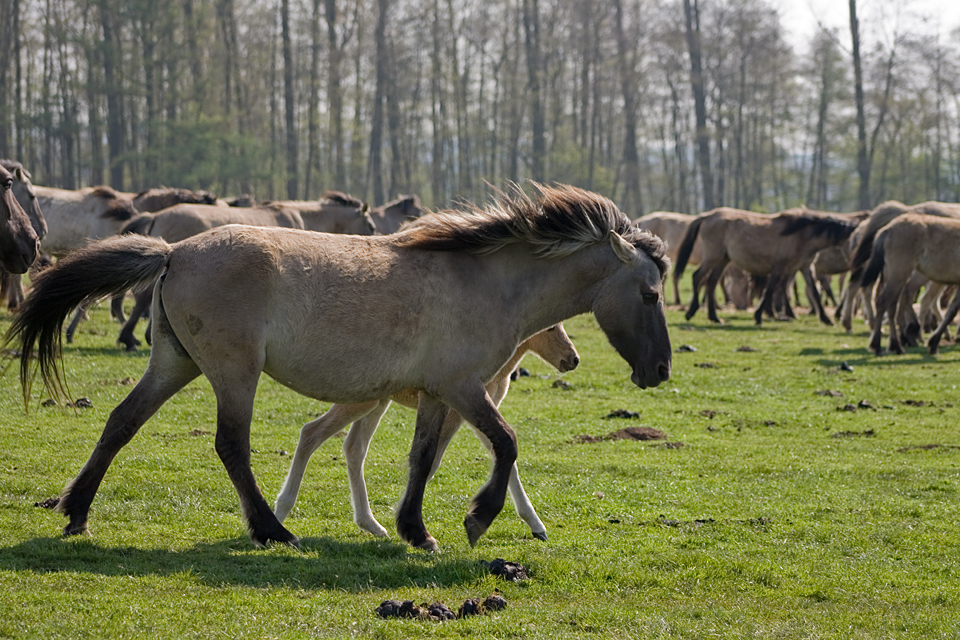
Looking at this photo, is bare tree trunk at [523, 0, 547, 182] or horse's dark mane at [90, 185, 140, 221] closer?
horse's dark mane at [90, 185, 140, 221]

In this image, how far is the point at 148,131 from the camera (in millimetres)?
49719

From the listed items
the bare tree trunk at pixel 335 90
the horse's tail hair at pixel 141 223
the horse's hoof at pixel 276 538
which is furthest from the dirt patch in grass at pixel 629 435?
the bare tree trunk at pixel 335 90

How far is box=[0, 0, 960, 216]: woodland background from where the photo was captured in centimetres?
4781

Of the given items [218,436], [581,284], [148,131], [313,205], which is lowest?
[218,436]

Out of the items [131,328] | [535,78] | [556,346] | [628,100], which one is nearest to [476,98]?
[535,78]

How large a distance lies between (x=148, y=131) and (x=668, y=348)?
156 ft

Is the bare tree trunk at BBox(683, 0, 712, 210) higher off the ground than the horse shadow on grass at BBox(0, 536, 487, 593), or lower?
higher

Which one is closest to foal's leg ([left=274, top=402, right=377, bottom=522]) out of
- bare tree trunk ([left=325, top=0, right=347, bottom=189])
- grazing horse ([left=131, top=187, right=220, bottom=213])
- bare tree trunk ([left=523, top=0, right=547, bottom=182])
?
grazing horse ([left=131, top=187, right=220, bottom=213])

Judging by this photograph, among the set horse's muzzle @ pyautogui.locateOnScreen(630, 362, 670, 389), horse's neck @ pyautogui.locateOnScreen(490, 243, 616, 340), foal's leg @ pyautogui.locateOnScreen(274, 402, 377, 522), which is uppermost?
horse's neck @ pyautogui.locateOnScreen(490, 243, 616, 340)

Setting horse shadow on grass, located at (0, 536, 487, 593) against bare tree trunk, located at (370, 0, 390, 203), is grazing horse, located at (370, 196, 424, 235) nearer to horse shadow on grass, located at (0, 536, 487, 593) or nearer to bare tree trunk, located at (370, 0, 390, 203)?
horse shadow on grass, located at (0, 536, 487, 593)

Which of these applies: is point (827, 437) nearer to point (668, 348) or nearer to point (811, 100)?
point (668, 348)

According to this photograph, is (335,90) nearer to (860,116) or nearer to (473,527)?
(860,116)

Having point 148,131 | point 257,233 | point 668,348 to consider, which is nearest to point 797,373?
point 668,348

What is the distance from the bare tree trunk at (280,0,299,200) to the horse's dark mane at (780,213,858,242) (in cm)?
3295
